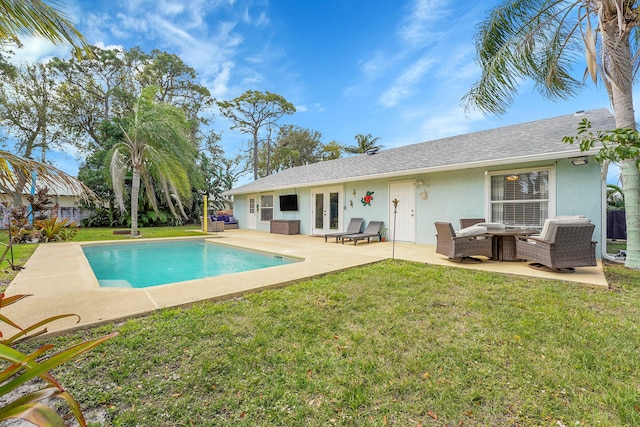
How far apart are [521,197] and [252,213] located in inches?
570

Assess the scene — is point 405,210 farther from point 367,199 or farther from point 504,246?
point 504,246

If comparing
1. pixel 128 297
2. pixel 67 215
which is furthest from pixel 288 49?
pixel 67 215

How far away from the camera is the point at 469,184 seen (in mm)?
8859

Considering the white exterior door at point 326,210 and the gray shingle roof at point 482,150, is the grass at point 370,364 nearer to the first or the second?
the gray shingle roof at point 482,150

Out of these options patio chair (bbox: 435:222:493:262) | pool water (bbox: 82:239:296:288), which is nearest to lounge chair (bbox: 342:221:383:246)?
pool water (bbox: 82:239:296:288)

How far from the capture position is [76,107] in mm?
19906

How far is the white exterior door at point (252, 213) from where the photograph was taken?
18.0m

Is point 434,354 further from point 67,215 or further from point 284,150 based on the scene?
point 284,150

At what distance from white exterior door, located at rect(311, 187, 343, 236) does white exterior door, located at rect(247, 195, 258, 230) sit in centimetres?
548

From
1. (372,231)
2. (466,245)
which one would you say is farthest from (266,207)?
(466,245)

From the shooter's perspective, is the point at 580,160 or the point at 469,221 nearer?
the point at 580,160

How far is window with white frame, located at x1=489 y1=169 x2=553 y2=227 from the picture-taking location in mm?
7590

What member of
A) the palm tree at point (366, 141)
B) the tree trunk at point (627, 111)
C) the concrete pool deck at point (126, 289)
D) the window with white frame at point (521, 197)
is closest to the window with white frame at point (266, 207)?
the concrete pool deck at point (126, 289)

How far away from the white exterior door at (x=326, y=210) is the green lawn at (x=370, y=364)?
29.6 feet
